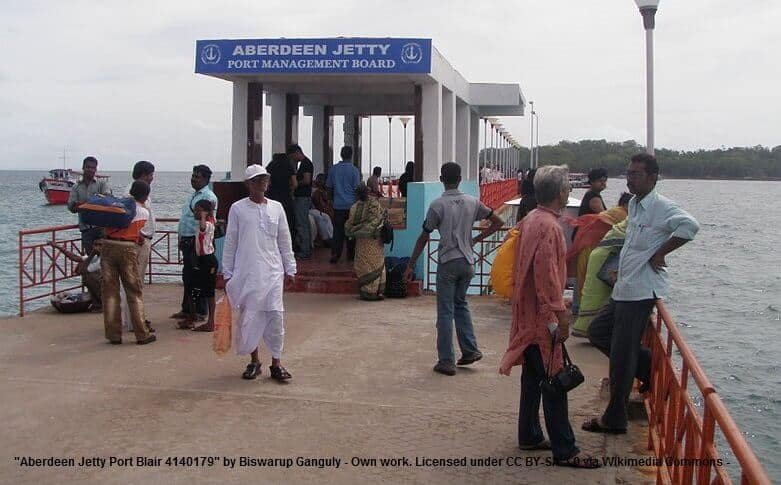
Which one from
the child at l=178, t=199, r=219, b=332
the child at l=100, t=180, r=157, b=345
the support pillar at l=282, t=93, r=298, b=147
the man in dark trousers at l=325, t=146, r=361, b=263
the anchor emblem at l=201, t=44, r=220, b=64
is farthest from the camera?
the support pillar at l=282, t=93, r=298, b=147

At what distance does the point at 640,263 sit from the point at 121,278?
16.5ft

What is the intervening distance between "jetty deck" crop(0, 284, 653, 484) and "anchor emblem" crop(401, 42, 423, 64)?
469cm

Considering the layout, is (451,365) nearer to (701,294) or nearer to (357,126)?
(357,126)

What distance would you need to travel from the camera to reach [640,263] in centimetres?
506

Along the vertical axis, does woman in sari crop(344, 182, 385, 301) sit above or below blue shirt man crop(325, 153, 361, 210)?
below

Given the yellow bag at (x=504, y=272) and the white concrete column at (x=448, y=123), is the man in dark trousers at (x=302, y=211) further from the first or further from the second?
the yellow bag at (x=504, y=272)

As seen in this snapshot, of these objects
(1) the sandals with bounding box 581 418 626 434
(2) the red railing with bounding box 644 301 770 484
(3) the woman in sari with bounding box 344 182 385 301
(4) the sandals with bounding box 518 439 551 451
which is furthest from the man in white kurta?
(3) the woman in sari with bounding box 344 182 385 301

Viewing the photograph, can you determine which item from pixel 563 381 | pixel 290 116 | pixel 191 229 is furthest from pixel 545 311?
pixel 290 116

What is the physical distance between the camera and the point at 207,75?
1221cm

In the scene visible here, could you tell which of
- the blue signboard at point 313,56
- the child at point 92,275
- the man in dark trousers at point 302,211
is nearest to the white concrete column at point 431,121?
the blue signboard at point 313,56

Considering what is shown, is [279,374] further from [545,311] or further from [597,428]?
[545,311]

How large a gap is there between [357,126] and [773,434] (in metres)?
13.9

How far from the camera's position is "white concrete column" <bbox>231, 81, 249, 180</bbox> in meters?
12.9

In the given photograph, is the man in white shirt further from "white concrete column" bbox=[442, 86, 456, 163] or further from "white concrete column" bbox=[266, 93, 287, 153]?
"white concrete column" bbox=[266, 93, 287, 153]
